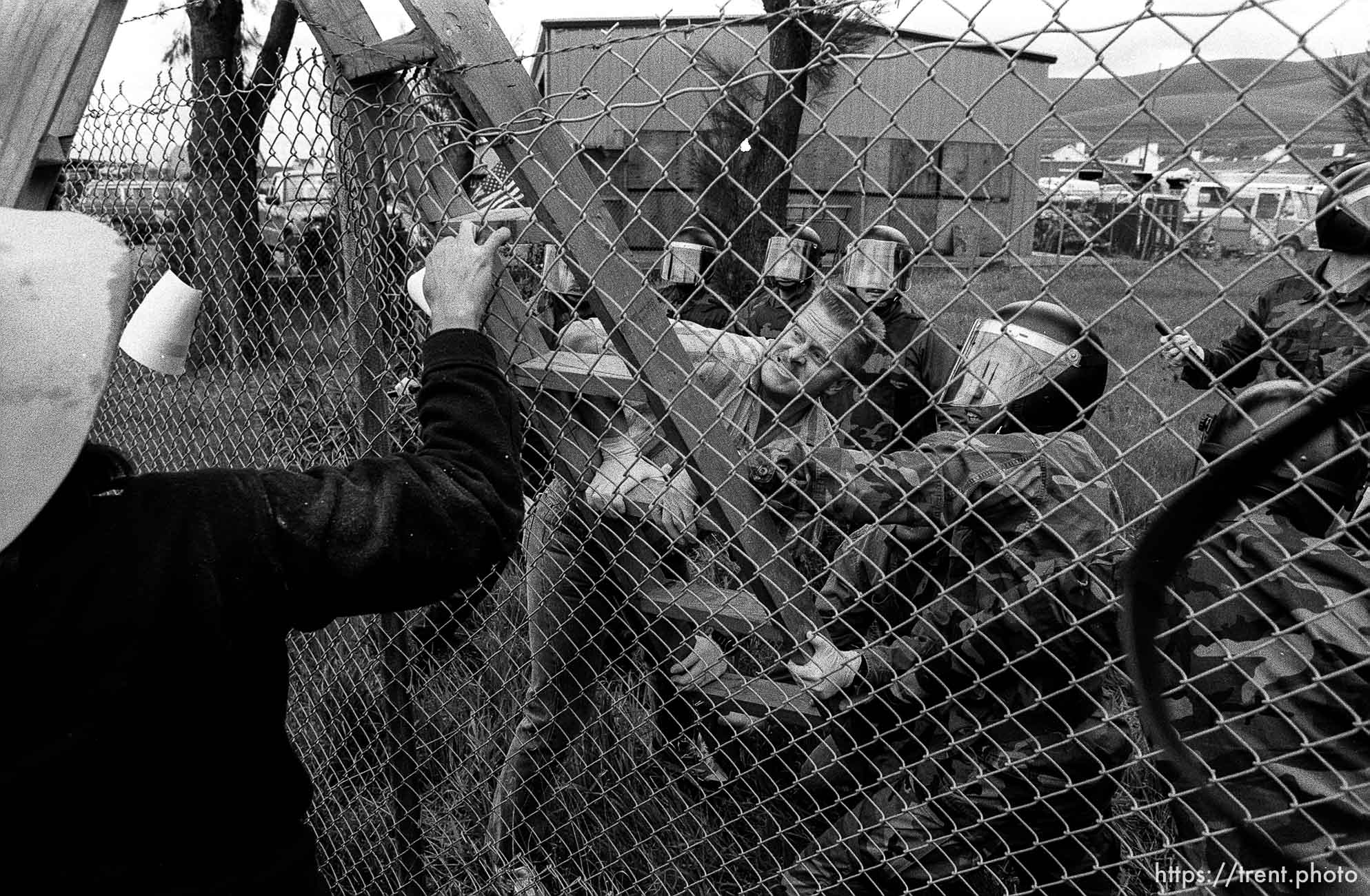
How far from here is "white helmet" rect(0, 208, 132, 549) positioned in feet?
4.17

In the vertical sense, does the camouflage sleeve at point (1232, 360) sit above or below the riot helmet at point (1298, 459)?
below

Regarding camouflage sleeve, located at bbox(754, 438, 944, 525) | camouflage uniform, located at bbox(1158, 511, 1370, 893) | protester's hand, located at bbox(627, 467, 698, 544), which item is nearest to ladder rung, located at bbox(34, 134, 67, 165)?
protester's hand, located at bbox(627, 467, 698, 544)

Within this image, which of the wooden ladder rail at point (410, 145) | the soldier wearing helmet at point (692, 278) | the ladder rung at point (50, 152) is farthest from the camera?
the soldier wearing helmet at point (692, 278)

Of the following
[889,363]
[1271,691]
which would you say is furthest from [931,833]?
[889,363]

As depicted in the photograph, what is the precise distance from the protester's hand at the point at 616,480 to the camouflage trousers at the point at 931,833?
2.64 feet

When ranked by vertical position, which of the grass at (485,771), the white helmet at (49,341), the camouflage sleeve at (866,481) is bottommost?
the grass at (485,771)

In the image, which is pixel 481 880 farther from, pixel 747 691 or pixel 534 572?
pixel 747 691

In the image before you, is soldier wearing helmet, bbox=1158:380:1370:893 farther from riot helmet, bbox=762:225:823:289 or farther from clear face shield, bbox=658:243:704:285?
clear face shield, bbox=658:243:704:285

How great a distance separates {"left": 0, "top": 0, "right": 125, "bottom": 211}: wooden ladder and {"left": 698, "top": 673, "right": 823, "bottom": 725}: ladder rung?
6.59 ft

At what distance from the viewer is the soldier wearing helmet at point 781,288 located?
3.23 meters

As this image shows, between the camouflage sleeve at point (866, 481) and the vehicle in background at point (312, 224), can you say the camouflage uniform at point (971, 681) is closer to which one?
the camouflage sleeve at point (866, 481)

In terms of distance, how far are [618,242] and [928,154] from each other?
725 mm

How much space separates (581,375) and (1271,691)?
4.82 feet

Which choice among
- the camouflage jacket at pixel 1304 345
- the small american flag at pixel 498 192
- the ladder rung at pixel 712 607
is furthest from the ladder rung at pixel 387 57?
the camouflage jacket at pixel 1304 345
